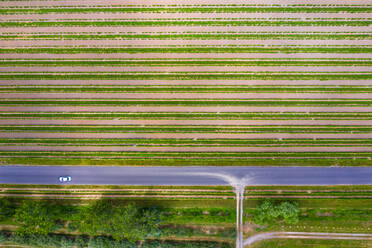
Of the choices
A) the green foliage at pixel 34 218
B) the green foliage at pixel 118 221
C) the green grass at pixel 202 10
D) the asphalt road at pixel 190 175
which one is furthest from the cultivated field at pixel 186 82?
the green foliage at pixel 118 221

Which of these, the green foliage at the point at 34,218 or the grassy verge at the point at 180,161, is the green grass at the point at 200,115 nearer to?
the grassy verge at the point at 180,161

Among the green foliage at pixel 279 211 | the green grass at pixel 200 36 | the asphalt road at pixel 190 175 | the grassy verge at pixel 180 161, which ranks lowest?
the green foliage at pixel 279 211

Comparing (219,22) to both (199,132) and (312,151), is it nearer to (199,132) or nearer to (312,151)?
(199,132)

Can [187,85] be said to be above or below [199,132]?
above

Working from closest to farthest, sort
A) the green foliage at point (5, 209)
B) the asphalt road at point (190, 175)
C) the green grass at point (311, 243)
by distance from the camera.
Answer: the green foliage at point (5, 209)
the green grass at point (311, 243)
the asphalt road at point (190, 175)

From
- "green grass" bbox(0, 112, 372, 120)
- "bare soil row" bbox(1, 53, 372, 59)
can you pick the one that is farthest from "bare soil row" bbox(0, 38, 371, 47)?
"green grass" bbox(0, 112, 372, 120)

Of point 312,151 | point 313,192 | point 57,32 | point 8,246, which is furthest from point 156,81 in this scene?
point 8,246
